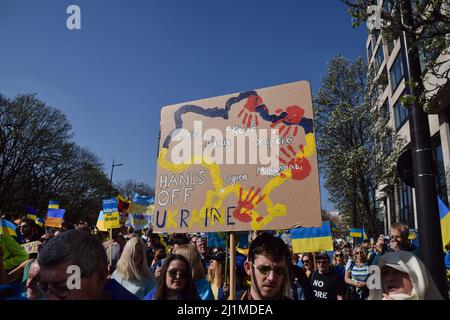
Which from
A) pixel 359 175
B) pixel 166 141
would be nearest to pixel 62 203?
pixel 359 175

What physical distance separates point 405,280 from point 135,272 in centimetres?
295

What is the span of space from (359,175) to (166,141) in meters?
19.2

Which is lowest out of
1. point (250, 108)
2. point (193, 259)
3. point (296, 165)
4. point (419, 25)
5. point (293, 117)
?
point (193, 259)

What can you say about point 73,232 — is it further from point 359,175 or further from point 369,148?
point 369,148

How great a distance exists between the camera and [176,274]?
3.05 metres

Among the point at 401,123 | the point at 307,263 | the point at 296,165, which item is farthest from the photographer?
the point at 401,123

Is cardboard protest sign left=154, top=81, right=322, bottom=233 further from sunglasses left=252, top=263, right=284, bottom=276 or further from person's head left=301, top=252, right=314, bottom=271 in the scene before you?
person's head left=301, top=252, right=314, bottom=271

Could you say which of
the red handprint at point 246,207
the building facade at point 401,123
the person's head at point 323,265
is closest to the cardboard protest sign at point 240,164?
the red handprint at point 246,207

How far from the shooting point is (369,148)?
73.4ft

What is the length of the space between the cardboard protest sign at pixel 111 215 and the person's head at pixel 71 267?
5744 mm

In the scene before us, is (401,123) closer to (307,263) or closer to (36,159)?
(307,263)

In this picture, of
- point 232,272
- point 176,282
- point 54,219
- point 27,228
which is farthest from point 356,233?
point 176,282

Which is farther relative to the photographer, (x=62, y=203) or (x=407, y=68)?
(x=62, y=203)
